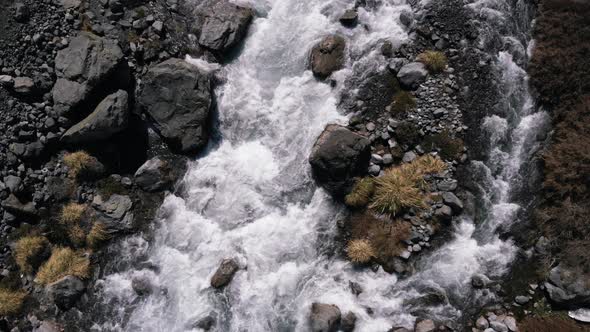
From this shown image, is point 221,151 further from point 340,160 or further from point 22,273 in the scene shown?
point 22,273

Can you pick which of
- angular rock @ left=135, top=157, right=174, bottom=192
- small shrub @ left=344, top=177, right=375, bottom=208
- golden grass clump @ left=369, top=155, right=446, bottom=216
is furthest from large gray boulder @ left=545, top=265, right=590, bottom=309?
angular rock @ left=135, top=157, right=174, bottom=192

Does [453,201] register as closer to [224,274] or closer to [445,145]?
[445,145]

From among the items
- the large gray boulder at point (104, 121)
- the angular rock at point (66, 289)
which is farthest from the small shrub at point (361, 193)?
the angular rock at point (66, 289)

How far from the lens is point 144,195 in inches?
717

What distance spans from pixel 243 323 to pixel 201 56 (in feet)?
36.0

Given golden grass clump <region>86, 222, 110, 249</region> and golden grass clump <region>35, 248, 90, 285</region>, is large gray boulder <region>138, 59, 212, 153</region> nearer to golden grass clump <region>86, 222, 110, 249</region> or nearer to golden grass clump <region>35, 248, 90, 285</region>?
golden grass clump <region>86, 222, 110, 249</region>

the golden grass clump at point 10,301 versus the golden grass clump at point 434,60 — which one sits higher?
the golden grass clump at point 434,60

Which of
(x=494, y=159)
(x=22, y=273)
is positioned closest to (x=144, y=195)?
(x=22, y=273)

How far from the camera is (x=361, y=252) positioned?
16859mm

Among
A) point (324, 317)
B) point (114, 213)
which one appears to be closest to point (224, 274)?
point (324, 317)

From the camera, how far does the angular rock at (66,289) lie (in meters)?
17.5

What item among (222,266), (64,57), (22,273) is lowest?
(22,273)

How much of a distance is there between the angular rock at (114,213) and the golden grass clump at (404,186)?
9821mm

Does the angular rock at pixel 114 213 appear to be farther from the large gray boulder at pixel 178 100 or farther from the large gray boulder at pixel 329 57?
the large gray boulder at pixel 329 57
